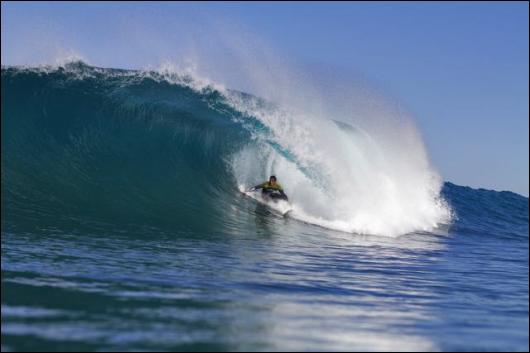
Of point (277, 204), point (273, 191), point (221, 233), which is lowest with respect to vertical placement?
point (221, 233)

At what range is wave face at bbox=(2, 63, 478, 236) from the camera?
14.0 m

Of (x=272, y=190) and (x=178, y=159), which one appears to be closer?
(x=272, y=190)

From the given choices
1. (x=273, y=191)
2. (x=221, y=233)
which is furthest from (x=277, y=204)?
(x=221, y=233)

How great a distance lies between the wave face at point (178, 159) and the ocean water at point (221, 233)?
7cm

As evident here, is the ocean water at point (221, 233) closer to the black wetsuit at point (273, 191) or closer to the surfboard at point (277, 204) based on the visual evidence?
the surfboard at point (277, 204)

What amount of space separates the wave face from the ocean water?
68 mm

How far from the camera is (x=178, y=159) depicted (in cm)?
1833

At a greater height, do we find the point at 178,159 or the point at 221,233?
the point at 178,159

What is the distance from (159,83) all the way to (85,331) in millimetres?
17542

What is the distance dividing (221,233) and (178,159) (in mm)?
5909

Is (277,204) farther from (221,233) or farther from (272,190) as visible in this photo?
Result: (221,233)

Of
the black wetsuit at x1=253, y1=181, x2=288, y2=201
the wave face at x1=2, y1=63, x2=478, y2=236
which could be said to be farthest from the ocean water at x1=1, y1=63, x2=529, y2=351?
the black wetsuit at x1=253, y1=181, x2=288, y2=201

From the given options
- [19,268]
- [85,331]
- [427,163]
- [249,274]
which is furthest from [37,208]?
[427,163]

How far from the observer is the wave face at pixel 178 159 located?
14.0m
